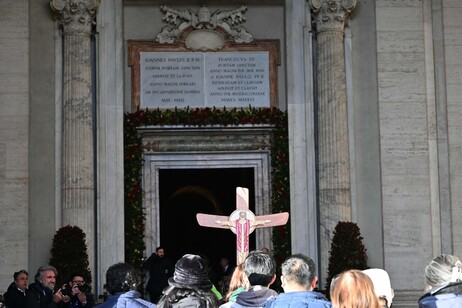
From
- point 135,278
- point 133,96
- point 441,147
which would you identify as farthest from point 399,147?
point 135,278

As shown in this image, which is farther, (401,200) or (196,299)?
(401,200)

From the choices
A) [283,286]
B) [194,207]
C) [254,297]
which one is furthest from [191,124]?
[283,286]

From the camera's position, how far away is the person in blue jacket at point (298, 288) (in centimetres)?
635

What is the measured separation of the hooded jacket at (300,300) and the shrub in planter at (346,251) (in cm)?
1111

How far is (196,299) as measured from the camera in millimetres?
5871

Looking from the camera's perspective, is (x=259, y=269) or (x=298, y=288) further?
(x=259, y=269)

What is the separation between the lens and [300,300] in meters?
6.38

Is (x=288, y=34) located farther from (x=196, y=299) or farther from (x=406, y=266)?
(x=196, y=299)

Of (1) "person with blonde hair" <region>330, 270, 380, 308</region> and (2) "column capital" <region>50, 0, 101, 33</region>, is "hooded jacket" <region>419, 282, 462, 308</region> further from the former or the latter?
(2) "column capital" <region>50, 0, 101, 33</region>

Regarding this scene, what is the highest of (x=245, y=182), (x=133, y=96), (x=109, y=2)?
(x=109, y=2)

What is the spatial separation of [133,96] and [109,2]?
62.4 inches

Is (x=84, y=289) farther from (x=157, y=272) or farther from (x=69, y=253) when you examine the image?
(x=157, y=272)

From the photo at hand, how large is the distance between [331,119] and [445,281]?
11914 mm

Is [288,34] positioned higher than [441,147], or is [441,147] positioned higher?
[288,34]
